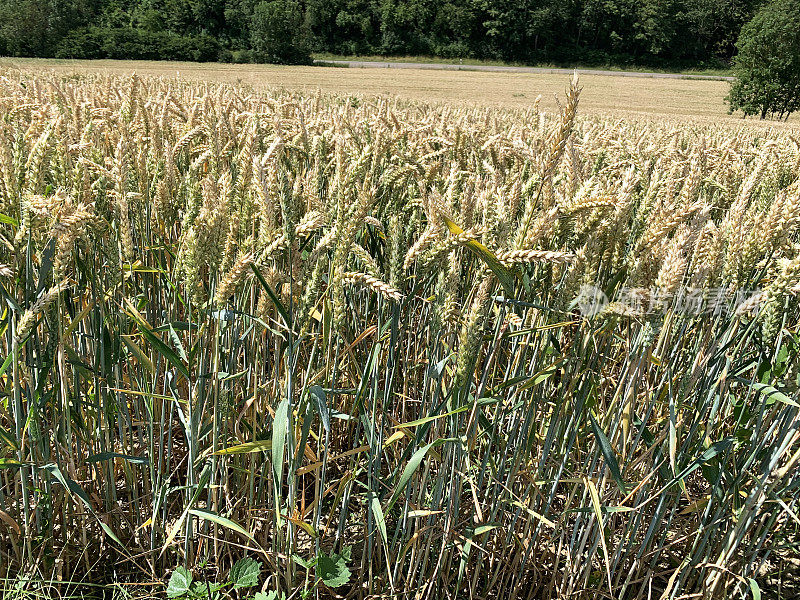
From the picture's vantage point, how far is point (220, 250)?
145cm

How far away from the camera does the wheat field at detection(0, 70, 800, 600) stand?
136 centimetres

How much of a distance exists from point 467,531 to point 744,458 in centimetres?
79

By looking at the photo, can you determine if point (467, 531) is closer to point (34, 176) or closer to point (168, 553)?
point (168, 553)

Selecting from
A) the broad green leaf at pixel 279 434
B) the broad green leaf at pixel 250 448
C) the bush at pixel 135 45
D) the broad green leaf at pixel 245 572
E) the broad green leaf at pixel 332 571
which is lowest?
the broad green leaf at pixel 245 572

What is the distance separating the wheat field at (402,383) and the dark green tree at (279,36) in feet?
134

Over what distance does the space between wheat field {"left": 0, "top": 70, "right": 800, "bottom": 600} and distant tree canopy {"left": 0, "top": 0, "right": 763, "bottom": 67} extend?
44.0 metres

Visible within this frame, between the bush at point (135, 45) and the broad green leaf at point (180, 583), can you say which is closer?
the broad green leaf at point (180, 583)

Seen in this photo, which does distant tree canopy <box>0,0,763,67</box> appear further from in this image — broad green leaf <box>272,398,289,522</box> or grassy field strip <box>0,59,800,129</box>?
broad green leaf <box>272,398,289,522</box>

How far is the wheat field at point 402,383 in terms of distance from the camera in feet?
4.45

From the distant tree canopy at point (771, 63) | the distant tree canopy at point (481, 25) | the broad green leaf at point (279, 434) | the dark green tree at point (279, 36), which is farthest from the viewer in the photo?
the distant tree canopy at point (481, 25)

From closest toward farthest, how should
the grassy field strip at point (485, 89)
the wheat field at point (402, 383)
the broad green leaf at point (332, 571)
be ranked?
the wheat field at point (402, 383)
the broad green leaf at point (332, 571)
the grassy field strip at point (485, 89)

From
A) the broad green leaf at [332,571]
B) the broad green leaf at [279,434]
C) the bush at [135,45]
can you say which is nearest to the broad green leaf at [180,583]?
the broad green leaf at [332,571]

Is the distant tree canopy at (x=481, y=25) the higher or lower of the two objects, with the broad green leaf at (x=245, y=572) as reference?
higher

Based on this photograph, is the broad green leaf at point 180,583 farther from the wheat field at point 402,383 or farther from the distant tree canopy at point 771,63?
the distant tree canopy at point 771,63
